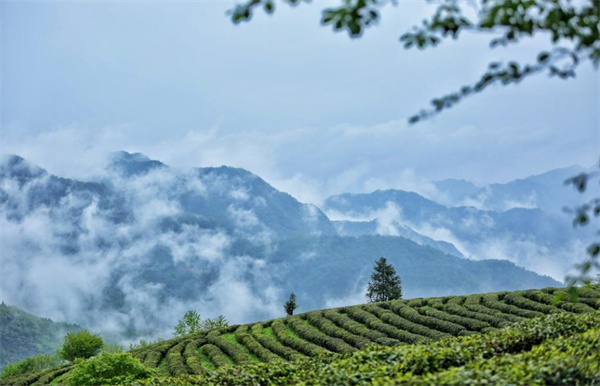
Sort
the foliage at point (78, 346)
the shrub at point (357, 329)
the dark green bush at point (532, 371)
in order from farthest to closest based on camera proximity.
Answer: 1. the foliage at point (78, 346)
2. the shrub at point (357, 329)
3. the dark green bush at point (532, 371)

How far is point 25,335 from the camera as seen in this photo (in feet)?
491

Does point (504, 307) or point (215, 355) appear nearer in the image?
point (215, 355)

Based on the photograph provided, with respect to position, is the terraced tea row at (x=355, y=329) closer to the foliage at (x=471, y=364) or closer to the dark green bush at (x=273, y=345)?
the dark green bush at (x=273, y=345)

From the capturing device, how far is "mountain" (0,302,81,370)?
5630 inches

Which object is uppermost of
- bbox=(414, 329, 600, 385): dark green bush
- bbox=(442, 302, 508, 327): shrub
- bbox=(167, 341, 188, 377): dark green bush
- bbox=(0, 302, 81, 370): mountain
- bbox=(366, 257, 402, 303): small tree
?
bbox=(0, 302, 81, 370): mountain

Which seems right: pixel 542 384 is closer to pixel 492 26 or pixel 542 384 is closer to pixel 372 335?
pixel 492 26

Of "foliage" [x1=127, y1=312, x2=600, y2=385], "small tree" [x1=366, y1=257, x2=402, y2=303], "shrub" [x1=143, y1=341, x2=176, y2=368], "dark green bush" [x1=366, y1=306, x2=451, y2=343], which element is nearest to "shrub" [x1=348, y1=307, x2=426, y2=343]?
"dark green bush" [x1=366, y1=306, x2=451, y2=343]

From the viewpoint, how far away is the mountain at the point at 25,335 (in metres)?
143

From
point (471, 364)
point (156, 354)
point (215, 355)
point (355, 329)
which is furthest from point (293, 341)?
point (471, 364)

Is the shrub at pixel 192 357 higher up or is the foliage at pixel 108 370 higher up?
the shrub at pixel 192 357

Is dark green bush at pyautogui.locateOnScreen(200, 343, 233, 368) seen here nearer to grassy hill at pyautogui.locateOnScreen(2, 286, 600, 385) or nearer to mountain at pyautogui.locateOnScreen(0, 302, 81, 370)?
grassy hill at pyautogui.locateOnScreen(2, 286, 600, 385)

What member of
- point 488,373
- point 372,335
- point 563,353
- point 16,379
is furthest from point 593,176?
point 16,379

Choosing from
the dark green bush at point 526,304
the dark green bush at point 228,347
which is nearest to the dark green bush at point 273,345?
the dark green bush at point 228,347

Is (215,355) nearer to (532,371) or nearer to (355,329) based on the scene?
(355,329)
